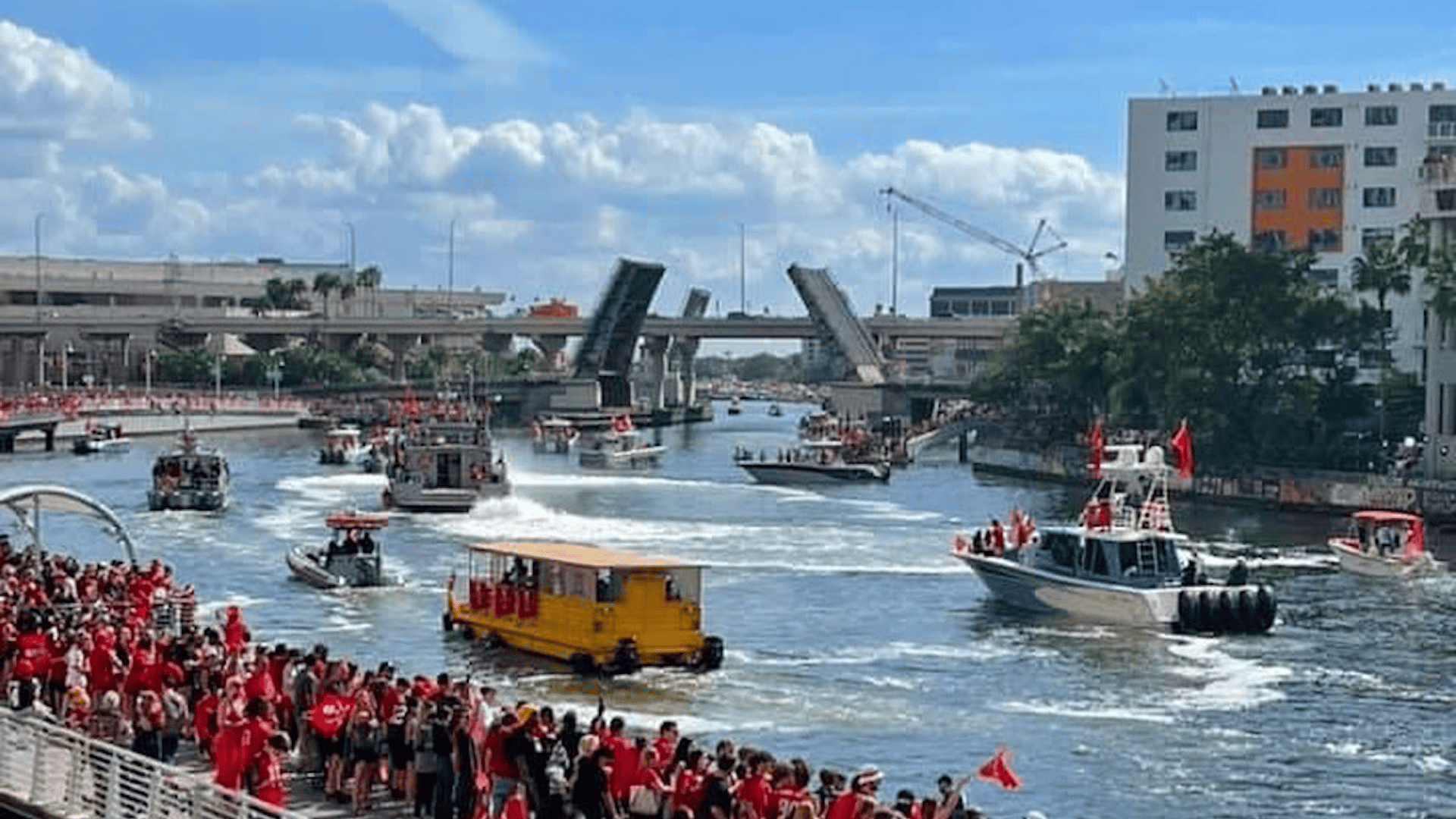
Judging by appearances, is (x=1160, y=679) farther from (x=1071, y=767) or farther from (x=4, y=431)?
(x=4, y=431)

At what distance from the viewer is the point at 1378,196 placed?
12900 centimetres

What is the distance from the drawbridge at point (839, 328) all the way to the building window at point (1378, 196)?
154ft

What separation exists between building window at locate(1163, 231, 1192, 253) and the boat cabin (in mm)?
77857

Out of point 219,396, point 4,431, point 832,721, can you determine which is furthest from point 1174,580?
point 219,396

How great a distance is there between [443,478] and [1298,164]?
58915 millimetres

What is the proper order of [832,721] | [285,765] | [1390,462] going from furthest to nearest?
[1390,462], [832,721], [285,765]

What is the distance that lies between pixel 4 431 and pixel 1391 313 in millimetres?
72006

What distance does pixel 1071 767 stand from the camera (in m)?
39.6

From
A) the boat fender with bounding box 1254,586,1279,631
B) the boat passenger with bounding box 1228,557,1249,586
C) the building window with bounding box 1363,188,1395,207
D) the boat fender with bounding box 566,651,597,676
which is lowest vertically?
the boat fender with bounding box 566,651,597,676

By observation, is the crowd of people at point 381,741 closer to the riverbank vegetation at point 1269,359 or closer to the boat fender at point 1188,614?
the boat fender at point 1188,614

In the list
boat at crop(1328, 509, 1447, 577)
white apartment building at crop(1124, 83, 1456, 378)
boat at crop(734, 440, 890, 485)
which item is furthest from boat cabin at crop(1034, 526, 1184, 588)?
white apartment building at crop(1124, 83, 1456, 378)

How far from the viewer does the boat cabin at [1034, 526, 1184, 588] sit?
190ft

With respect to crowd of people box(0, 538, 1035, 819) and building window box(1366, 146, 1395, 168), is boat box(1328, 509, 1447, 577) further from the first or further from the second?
building window box(1366, 146, 1395, 168)

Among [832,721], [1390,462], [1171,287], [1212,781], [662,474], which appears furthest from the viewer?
[662,474]
